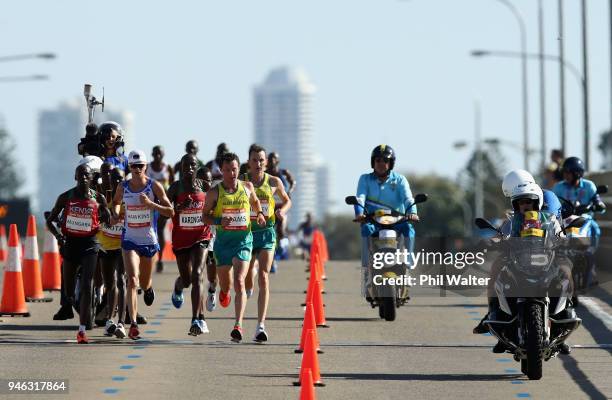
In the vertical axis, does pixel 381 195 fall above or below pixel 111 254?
above

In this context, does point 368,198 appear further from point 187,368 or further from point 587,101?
point 587,101

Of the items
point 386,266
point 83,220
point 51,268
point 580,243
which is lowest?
point 51,268

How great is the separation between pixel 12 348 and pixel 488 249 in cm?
471

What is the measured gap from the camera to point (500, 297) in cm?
1537

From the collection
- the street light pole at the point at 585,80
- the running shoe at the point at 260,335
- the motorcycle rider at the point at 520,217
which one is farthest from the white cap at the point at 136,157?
the street light pole at the point at 585,80

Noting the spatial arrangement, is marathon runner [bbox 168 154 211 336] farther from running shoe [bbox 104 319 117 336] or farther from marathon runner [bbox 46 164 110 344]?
marathon runner [bbox 46 164 110 344]

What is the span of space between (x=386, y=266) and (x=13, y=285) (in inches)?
167

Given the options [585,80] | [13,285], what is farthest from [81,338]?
[585,80]

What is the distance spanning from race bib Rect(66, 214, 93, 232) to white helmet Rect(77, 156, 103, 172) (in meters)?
0.58

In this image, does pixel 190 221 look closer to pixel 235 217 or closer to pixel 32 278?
pixel 235 217

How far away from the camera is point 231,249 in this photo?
1828 cm

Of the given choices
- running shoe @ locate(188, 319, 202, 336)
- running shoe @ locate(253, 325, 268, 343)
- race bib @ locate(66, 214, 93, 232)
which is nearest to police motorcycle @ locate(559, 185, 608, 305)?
running shoe @ locate(253, 325, 268, 343)

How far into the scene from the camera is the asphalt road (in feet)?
48.2

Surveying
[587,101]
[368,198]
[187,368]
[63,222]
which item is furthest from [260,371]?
[587,101]
